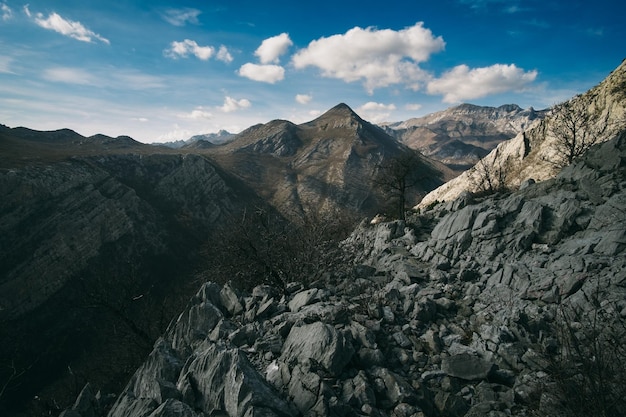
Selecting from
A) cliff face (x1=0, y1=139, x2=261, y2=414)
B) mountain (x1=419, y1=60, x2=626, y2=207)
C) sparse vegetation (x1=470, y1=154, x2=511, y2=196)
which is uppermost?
mountain (x1=419, y1=60, x2=626, y2=207)

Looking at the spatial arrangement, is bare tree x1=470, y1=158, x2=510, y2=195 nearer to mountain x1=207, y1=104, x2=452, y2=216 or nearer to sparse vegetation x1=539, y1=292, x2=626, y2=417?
sparse vegetation x1=539, y1=292, x2=626, y2=417

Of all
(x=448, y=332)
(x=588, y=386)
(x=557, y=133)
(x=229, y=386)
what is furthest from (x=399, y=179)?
(x=229, y=386)

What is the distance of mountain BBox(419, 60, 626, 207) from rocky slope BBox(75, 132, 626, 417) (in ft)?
68.7

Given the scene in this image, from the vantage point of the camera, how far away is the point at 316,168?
486 ft

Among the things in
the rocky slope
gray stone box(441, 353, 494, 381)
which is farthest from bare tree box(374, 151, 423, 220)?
gray stone box(441, 353, 494, 381)

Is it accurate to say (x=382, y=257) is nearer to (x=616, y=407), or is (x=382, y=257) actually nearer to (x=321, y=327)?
(x=321, y=327)

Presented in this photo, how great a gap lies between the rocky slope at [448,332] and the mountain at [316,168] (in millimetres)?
70906

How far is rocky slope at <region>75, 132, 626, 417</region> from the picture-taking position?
892cm

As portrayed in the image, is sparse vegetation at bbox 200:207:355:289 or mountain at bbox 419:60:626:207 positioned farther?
mountain at bbox 419:60:626:207

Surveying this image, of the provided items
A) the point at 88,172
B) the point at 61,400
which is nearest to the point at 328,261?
the point at 61,400

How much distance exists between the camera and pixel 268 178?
13900cm

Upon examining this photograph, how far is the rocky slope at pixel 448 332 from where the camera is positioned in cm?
892

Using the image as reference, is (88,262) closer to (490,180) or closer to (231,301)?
(231,301)

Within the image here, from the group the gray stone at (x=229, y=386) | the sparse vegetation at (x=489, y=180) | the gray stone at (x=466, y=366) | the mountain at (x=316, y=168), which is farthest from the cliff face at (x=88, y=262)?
the sparse vegetation at (x=489, y=180)
